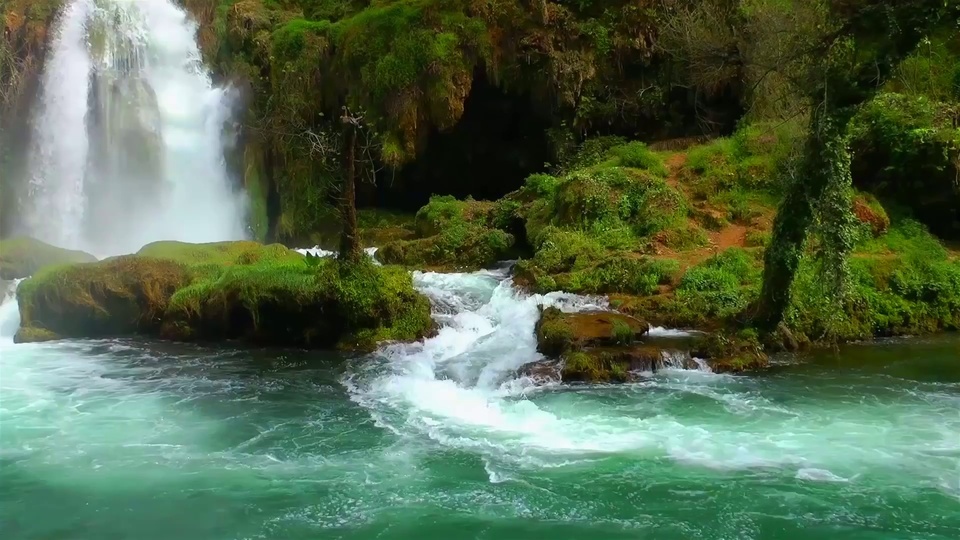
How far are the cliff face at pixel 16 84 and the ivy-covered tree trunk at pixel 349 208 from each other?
13.7 metres

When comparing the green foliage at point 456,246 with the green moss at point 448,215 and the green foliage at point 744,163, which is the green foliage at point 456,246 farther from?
the green foliage at point 744,163

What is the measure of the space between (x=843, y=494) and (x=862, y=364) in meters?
5.07

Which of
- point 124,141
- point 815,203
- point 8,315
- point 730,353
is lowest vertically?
point 730,353

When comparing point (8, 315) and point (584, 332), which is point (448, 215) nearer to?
point (584, 332)

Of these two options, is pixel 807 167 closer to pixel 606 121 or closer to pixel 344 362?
pixel 344 362

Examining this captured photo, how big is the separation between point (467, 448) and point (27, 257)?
1286cm

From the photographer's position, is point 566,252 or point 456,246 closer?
point 566,252

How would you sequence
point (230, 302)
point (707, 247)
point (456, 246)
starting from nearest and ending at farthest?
1. point (230, 302)
2. point (707, 247)
3. point (456, 246)

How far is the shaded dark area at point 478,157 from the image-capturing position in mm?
23891

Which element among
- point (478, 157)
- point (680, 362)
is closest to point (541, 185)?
point (478, 157)

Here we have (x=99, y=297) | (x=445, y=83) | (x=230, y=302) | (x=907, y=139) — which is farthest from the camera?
(x=445, y=83)

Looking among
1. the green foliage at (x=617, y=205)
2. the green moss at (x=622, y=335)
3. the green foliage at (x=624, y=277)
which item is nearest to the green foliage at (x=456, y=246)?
the green foliage at (x=617, y=205)

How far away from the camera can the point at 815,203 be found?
11891 millimetres

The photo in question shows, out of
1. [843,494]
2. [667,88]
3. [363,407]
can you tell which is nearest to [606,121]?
[667,88]
